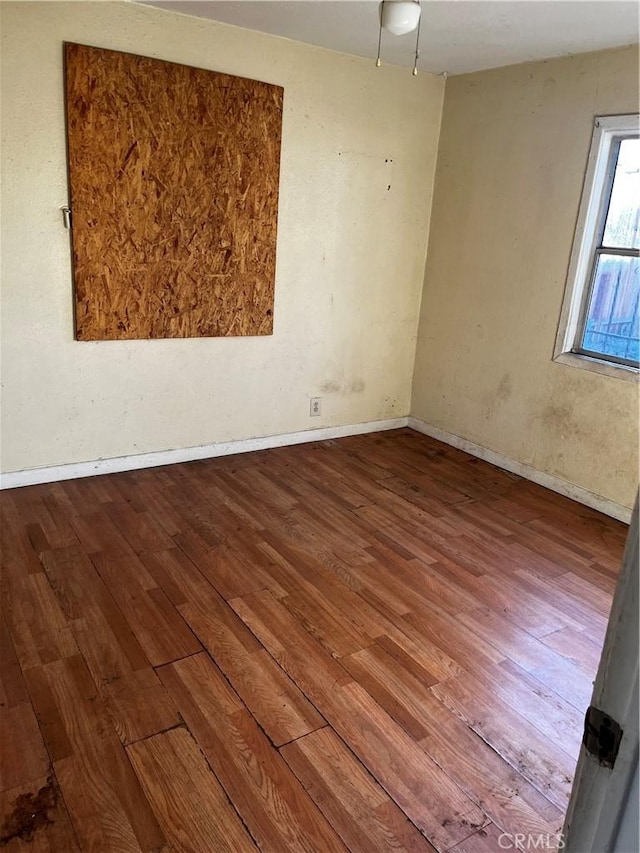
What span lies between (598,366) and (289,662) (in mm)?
2433

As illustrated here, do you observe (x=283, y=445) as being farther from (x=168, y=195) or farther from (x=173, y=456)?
(x=168, y=195)

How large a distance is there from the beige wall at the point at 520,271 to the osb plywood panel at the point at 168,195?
4.27ft

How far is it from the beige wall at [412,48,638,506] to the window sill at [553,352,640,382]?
4 centimetres

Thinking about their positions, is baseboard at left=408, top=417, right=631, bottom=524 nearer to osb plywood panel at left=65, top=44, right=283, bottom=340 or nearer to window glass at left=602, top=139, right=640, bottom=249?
window glass at left=602, top=139, right=640, bottom=249

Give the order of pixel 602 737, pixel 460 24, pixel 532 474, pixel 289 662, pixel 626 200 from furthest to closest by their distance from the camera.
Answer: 1. pixel 532 474
2. pixel 626 200
3. pixel 460 24
4. pixel 289 662
5. pixel 602 737

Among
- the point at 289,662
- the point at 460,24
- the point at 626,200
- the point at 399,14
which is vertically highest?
the point at 460,24

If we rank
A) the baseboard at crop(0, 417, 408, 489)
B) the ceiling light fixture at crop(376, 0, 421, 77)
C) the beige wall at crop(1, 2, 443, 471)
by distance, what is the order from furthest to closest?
the baseboard at crop(0, 417, 408, 489)
the beige wall at crop(1, 2, 443, 471)
the ceiling light fixture at crop(376, 0, 421, 77)

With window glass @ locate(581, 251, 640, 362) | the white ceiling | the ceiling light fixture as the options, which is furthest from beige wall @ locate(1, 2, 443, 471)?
window glass @ locate(581, 251, 640, 362)

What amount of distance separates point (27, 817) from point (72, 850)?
16 cm

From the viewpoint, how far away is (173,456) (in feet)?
12.6

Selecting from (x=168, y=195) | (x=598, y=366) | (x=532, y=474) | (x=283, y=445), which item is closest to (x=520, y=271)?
(x=598, y=366)

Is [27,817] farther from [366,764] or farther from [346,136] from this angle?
[346,136]

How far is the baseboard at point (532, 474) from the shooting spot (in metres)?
3.54

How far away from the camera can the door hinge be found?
1.99 ft
